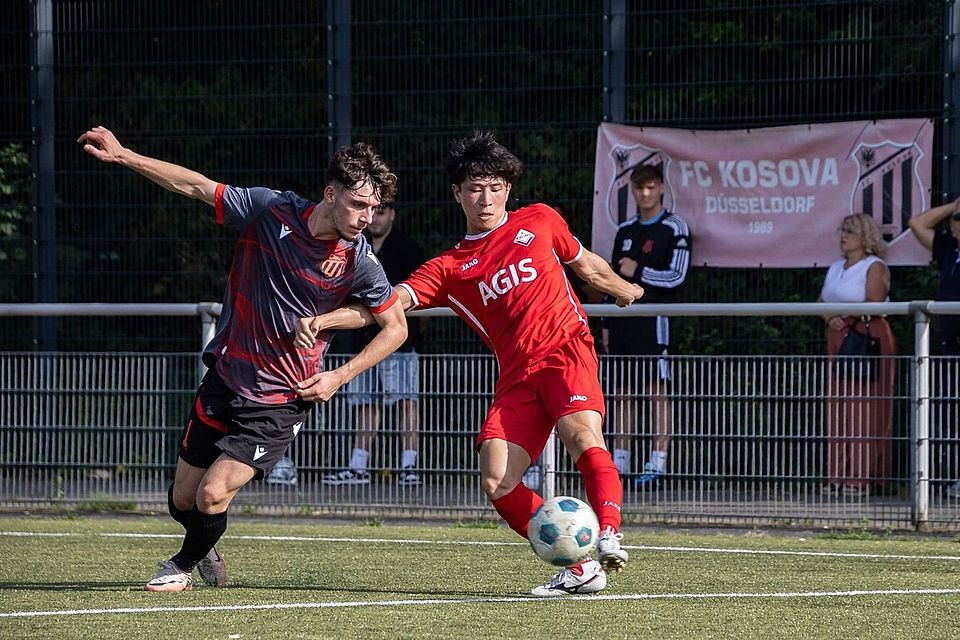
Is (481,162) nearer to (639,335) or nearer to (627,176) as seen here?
(639,335)

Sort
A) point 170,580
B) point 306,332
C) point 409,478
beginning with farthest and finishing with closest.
→ point 409,478 → point 170,580 → point 306,332

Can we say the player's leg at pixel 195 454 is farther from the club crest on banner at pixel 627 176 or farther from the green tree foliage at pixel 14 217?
the green tree foliage at pixel 14 217

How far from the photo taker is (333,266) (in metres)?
7.05

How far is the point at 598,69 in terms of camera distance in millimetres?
12172

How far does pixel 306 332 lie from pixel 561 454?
372 cm

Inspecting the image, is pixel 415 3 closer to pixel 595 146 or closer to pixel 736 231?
pixel 595 146

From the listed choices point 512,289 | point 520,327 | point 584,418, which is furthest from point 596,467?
point 512,289

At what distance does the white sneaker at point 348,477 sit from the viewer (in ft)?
34.4

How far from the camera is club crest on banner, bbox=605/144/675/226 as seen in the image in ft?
39.1

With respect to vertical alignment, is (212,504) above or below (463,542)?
above

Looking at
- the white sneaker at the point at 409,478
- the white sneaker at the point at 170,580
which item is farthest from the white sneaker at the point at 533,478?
the white sneaker at the point at 170,580

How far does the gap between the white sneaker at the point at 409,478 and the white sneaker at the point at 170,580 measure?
334 centimetres

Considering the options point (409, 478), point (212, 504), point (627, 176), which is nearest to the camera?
point (212, 504)

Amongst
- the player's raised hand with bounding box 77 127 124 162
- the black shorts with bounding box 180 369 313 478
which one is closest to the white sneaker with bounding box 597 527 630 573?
the black shorts with bounding box 180 369 313 478
